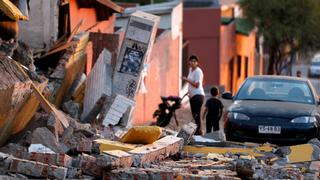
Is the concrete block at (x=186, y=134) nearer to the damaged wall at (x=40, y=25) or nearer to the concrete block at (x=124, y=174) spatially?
the concrete block at (x=124, y=174)

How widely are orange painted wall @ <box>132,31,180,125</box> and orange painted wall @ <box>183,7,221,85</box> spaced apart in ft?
23.0

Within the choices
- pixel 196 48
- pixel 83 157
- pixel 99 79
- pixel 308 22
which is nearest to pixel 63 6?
pixel 99 79

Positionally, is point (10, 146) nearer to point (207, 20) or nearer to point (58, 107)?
point (58, 107)

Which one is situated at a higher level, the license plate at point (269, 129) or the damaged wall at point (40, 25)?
the damaged wall at point (40, 25)

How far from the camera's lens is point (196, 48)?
34656 mm

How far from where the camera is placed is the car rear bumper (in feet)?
45.2

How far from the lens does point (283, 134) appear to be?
13789 millimetres

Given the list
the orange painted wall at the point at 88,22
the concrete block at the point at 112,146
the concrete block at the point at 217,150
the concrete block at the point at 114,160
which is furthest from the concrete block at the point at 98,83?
the concrete block at the point at 114,160

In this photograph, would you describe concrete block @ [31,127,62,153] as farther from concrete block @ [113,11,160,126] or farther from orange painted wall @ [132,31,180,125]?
orange painted wall @ [132,31,180,125]

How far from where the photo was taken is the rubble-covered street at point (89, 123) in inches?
371

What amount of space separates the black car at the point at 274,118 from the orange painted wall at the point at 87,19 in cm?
414

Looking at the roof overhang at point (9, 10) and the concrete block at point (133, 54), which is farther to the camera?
the concrete block at point (133, 54)

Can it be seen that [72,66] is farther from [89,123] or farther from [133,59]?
[89,123]

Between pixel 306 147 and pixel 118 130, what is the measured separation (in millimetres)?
3078
